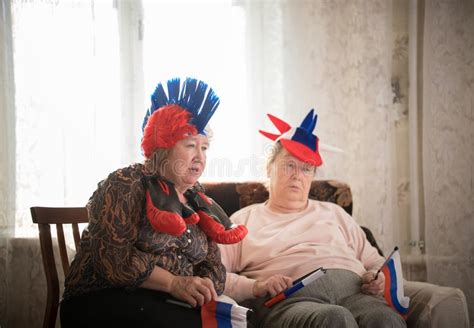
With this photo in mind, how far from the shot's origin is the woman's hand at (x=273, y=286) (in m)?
1.58

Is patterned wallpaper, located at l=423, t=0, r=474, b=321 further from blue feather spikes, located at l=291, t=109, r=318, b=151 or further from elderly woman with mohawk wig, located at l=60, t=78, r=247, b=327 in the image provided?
elderly woman with mohawk wig, located at l=60, t=78, r=247, b=327

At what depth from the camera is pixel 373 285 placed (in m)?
1.68

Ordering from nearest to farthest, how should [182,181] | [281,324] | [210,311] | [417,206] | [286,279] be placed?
[210,311]
[182,181]
[281,324]
[286,279]
[417,206]

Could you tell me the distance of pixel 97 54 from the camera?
2410mm

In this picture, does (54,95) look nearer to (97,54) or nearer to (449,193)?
(97,54)

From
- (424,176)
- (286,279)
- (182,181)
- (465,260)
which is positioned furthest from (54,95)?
(465,260)

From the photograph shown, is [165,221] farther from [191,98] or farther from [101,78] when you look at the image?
[101,78]

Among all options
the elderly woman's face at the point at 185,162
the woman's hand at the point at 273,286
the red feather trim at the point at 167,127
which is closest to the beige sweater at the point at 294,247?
the woman's hand at the point at 273,286

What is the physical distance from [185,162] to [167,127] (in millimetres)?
109

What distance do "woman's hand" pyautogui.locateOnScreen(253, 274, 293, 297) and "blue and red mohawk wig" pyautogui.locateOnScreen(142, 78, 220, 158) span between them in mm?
562

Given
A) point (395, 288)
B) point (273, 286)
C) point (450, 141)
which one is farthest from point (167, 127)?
point (450, 141)

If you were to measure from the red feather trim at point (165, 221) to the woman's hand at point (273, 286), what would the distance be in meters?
0.48

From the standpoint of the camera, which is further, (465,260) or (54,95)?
(465,260)

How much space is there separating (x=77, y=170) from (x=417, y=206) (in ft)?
5.94
